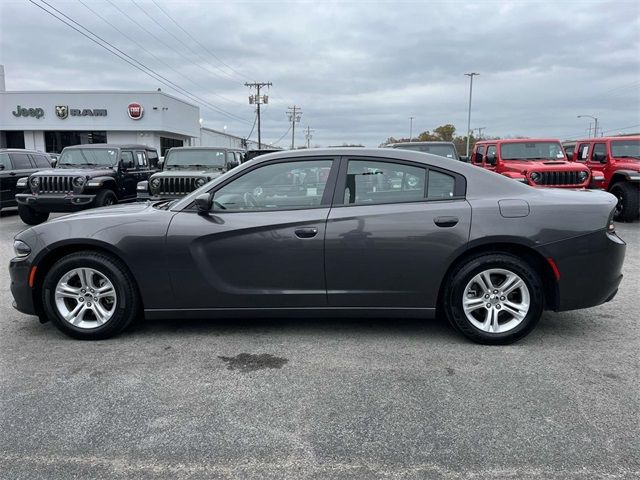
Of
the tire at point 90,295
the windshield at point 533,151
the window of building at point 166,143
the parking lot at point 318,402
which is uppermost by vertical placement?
the window of building at point 166,143

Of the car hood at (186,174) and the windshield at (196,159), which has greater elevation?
the windshield at (196,159)

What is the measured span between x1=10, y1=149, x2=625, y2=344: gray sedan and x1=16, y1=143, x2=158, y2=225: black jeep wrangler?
6844 mm

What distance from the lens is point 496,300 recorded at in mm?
4016

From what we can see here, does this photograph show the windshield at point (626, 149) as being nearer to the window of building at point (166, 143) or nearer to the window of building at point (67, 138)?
the window of building at point (166, 143)

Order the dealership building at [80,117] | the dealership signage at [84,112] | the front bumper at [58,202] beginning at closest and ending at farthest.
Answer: the front bumper at [58,202] < the dealership building at [80,117] < the dealership signage at [84,112]

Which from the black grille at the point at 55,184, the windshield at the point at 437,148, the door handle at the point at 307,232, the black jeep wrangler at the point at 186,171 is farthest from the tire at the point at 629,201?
the black grille at the point at 55,184

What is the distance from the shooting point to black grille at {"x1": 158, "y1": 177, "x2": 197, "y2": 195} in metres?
10.1

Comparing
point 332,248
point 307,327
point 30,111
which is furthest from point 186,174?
→ point 30,111

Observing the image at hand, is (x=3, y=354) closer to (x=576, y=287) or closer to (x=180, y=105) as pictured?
(x=576, y=287)

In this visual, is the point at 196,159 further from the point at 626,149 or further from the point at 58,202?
the point at 626,149

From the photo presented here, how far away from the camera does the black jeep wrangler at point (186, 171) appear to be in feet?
33.2

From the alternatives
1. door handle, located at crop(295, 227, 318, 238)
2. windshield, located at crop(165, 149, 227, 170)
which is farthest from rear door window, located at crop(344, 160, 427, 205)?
windshield, located at crop(165, 149, 227, 170)

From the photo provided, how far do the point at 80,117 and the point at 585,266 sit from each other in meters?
41.2

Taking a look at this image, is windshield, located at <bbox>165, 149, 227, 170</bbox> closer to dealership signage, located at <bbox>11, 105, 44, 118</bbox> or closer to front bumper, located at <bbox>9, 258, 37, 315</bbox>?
front bumper, located at <bbox>9, 258, 37, 315</bbox>
